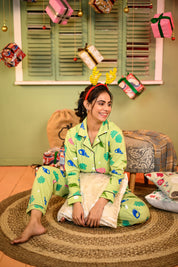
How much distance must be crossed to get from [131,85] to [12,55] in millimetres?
1160

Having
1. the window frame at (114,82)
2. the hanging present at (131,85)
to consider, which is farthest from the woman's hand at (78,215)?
the window frame at (114,82)

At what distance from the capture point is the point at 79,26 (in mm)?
2867

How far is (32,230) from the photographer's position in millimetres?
1506

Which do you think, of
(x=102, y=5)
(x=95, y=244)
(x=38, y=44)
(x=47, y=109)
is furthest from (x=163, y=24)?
(x=95, y=244)

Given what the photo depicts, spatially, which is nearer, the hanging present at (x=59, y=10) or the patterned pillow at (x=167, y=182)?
the patterned pillow at (x=167, y=182)

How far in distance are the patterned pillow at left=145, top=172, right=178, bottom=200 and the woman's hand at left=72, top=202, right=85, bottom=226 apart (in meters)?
0.58

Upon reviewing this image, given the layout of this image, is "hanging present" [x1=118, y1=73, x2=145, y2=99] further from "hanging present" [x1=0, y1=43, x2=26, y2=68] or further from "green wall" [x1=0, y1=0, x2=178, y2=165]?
"hanging present" [x1=0, y1=43, x2=26, y2=68]

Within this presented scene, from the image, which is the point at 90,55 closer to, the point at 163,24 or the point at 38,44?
the point at 38,44

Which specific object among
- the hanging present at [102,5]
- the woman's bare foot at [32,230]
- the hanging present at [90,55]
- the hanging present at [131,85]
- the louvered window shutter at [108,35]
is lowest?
the woman's bare foot at [32,230]

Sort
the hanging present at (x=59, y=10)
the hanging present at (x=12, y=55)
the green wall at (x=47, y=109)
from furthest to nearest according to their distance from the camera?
the green wall at (x=47, y=109), the hanging present at (x=12, y=55), the hanging present at (x=59, y=10)

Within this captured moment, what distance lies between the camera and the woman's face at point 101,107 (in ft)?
5.74

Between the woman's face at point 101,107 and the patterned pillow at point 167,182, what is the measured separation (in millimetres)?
582

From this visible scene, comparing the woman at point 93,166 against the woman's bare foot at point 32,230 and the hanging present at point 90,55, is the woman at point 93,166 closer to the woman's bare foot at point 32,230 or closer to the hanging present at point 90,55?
the woman's bare foot at point 32,230

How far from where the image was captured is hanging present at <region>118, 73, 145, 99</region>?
2.79 m
